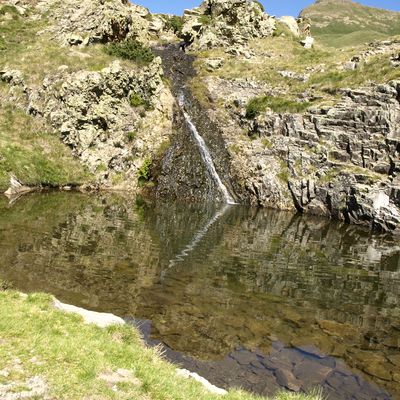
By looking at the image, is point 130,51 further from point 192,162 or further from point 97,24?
point 192,162

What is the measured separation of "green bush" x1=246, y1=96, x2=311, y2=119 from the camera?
6266 cm

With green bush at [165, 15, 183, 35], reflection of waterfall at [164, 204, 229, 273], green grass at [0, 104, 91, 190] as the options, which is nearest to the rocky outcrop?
green grass at [0, 104, 91, 190]

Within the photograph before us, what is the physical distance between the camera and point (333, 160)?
54719 millimetres

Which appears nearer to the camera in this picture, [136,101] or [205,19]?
[136,101]

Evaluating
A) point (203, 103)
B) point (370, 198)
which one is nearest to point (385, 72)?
point (370, 198)

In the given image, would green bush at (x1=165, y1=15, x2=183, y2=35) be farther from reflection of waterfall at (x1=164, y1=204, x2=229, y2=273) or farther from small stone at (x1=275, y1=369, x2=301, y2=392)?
small stone at (x1=275, y1=369, x2=301, y2=392)

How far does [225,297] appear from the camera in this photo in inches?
846

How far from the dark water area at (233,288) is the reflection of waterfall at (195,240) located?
14cm

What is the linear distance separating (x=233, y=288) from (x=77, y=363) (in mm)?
13649

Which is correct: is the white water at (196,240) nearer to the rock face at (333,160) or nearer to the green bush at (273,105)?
the rock face at (333,160)

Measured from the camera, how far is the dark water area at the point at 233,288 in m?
15.3

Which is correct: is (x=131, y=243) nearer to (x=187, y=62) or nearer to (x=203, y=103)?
(x=203, y=103)

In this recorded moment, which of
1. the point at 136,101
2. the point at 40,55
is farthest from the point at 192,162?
the point at 40,55

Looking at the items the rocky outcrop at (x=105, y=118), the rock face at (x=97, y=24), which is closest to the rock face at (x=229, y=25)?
the rock face at (x=97, y=24)
